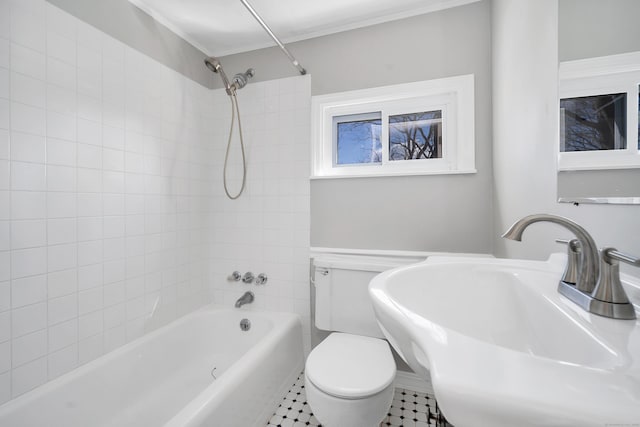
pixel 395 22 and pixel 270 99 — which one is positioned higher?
pixel 395 22

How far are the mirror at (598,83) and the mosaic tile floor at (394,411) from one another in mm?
1199

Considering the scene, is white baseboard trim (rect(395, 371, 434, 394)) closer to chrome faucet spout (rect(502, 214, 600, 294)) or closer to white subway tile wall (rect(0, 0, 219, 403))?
chrome faucet spout (rect(502, 214, 600, 294))

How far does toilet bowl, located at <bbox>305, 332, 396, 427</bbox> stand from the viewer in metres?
1.08

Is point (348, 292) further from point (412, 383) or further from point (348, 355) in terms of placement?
point (412, 383)

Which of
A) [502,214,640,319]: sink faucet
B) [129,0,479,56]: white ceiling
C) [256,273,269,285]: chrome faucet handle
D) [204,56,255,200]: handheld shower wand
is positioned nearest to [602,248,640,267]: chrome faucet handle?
[502,214,640,319]: sink faucet

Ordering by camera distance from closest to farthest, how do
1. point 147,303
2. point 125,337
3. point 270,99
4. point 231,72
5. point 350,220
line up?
1. point 125,337
2. point 147,303
3. point 350,220
4. point 270,99
5. point 231,72

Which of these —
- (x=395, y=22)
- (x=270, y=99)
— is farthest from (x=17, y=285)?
(x=395, y=22)

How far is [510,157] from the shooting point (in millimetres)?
1264

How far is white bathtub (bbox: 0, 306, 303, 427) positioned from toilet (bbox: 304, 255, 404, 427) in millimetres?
287

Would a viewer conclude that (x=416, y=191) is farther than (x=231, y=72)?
No

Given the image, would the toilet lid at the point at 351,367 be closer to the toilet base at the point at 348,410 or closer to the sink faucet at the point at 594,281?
the toilet base at the point at 348,410

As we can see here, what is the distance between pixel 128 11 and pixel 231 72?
0.69 meters

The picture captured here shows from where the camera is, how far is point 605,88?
669mm

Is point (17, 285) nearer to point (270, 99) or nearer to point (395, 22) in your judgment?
point (270, 99)
